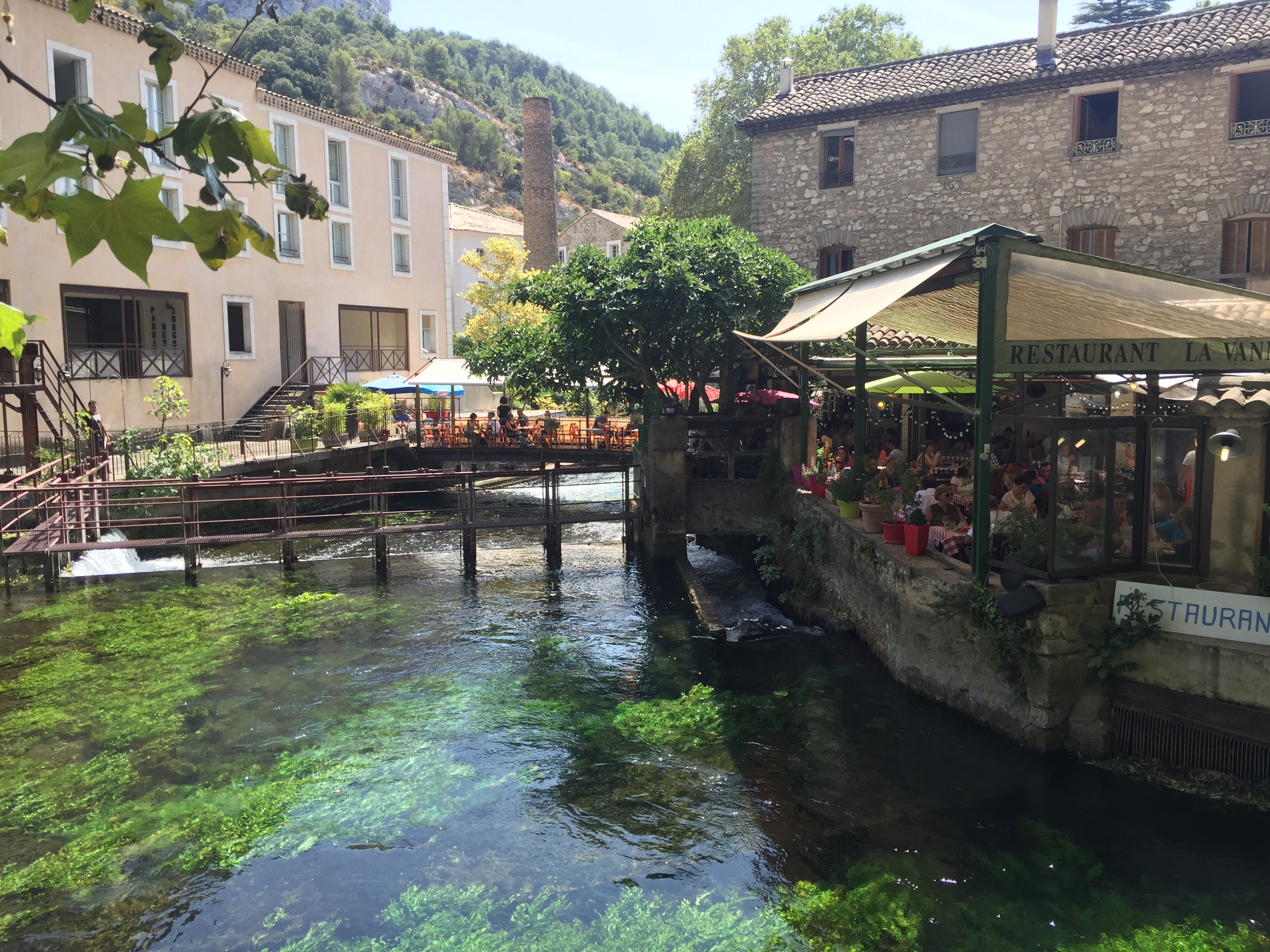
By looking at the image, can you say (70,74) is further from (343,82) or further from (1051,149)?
(343,82)

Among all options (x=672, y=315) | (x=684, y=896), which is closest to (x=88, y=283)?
(x=672, y=315)

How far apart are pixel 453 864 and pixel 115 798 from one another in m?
3.42

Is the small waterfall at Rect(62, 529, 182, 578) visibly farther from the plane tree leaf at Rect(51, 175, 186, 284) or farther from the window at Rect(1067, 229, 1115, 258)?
the window at Rect(1067, 229, 1115, 258)

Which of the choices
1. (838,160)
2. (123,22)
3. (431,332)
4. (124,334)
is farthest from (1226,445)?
(431,332)

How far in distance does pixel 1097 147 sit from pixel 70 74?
2463 cm

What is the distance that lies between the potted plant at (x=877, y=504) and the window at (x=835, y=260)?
12650 mm

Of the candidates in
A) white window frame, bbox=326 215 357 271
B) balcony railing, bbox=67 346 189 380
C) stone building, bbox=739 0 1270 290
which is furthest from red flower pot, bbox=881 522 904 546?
white window frame, bbox=326 215 357 271

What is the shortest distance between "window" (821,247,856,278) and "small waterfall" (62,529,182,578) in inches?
642

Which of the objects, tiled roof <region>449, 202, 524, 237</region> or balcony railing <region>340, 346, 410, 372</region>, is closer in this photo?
balcony railing <region>340, 346, 410, 372</region>

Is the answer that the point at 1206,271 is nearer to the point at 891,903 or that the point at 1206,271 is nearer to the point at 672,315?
the point at 672,315

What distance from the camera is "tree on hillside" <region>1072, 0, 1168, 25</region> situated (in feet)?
143

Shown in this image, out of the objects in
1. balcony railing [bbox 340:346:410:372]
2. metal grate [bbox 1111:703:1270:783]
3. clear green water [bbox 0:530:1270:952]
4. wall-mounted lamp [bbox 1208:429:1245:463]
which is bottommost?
clear green water [bbox 0:530:1270:952]

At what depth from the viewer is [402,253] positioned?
116 ft

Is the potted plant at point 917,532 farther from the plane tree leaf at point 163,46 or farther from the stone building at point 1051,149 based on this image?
the stone building at point 1051,149
